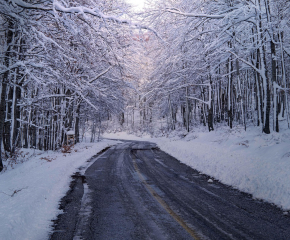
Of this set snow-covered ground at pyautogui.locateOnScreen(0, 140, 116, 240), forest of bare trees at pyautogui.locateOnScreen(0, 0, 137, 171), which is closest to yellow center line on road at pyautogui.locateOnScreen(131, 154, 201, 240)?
snow-covered ground at pyautogui.locateOnScreen(0, 140, 116, 240)

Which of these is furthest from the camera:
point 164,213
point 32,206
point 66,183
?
point 66,183

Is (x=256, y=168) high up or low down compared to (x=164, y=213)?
up

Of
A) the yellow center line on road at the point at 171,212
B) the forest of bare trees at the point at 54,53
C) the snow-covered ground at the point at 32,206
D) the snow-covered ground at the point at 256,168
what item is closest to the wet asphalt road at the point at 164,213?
the yellow center line on road at the point at 171,212

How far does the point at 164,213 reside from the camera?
507 centimetres

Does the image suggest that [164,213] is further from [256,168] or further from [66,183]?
[256,168]

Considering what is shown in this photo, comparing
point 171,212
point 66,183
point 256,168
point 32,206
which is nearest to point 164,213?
point 171,212

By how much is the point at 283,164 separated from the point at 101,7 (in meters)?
7.40

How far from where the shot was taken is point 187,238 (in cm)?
389

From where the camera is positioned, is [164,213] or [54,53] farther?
[54,53]

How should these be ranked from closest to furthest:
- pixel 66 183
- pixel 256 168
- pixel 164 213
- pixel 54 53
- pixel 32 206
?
pixel 164 213 → pixel 32 206 → pixel 66 183 → pixel 256 168 → pixel 54 53

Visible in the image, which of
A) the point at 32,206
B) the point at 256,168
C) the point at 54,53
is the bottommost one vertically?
the point at 32,206

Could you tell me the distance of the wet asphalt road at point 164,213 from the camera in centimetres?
412

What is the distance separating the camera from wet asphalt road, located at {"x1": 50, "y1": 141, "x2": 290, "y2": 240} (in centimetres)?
412

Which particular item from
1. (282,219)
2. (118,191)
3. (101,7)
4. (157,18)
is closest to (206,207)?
(282,219)
